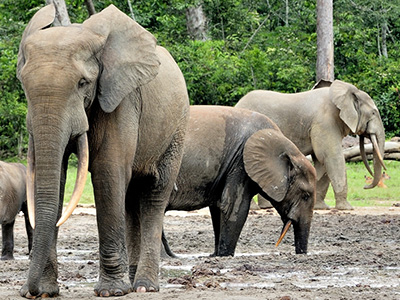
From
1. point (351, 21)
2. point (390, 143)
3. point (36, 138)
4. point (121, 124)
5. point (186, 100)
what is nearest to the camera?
point (36, 138)

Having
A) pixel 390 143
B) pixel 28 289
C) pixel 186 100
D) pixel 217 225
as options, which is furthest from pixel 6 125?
pixel 28 289

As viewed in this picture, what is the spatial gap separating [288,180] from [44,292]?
4.72 m

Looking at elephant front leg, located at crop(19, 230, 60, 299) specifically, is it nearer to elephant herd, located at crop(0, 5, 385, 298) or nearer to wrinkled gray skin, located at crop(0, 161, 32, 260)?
elephant herd, located at crop(0, 5, 385, 298)

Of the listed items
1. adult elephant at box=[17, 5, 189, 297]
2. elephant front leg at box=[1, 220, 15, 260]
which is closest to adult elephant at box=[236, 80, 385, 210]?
elephant front leg at box=[1, 220, 15, 260]

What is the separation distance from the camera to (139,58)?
22.2 feet

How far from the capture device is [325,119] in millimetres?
17000

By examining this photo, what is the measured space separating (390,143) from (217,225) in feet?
38.7

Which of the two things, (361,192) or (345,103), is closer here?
(345,103)

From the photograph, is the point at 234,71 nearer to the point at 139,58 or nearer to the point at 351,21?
the point at 351,21

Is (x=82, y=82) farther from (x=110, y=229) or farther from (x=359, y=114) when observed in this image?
(x=359, y=114)

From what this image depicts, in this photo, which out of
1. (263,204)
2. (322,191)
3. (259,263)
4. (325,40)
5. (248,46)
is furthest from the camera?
(248,46)

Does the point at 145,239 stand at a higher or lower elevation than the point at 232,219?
higher

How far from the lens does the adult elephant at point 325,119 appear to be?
16859 mm

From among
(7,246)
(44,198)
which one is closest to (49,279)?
(44,198)
